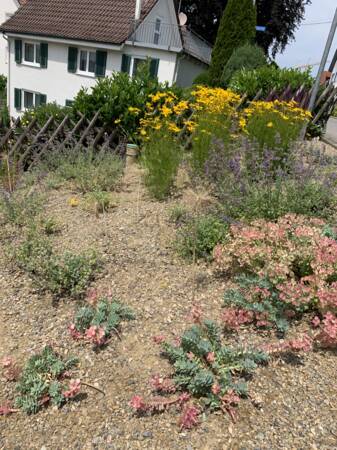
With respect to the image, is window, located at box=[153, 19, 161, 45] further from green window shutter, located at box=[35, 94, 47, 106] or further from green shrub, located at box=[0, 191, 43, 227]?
green shrub, located at box=[0, 191, 43, 227]

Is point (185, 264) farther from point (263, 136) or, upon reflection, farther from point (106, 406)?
point (263, 136)

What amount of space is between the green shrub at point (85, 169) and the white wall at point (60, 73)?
13099 mm

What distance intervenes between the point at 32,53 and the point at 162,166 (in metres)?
19.1

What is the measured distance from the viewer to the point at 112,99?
603cm

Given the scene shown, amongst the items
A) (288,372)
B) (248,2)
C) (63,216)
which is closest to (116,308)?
(288,372)

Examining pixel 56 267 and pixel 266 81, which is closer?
→ pixel 56 267

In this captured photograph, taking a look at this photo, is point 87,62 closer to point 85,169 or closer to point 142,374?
point 85,169

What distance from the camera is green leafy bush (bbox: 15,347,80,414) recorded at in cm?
196

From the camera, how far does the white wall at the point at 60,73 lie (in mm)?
17312

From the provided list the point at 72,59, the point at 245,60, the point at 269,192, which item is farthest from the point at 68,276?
the point at 72,59

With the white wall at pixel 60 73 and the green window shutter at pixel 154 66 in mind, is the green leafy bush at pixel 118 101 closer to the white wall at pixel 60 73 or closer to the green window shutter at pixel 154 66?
the white wall at pixel 60 73

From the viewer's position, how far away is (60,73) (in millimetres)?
18656

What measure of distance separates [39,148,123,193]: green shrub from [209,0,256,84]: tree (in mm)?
12690

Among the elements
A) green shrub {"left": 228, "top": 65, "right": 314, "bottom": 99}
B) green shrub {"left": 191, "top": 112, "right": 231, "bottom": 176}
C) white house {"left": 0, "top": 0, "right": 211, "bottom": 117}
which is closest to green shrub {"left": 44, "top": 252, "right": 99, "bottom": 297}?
green shrub {"left": 191, "top": 112, "right": 231, "bottom": 176}
